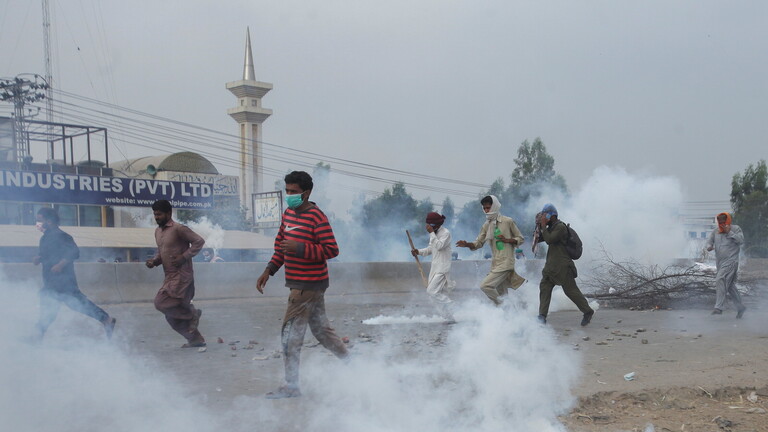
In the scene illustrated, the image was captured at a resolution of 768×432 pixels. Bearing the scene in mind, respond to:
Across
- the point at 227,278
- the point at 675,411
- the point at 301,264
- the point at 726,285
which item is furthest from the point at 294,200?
the point at 227,278

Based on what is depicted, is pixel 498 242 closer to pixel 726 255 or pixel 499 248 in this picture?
pixel 499 248

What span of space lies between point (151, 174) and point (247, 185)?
35214mm

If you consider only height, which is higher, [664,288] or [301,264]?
[301,264]

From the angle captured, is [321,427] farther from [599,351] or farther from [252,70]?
[252,70]

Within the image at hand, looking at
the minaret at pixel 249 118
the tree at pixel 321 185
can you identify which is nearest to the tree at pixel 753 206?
the tree at pixel 321 185

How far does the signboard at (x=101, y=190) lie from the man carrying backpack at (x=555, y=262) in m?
17.8

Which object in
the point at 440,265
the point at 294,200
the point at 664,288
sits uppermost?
the point at 294,200

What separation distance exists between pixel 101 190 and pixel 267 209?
2190cm

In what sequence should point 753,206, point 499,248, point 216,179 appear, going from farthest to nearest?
1. point 216,179
2. point 753,206
3. point 499,248

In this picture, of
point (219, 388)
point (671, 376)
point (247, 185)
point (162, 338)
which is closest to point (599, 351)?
point (671, 376)

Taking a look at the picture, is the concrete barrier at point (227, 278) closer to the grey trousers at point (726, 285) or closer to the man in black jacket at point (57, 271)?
the man in black jacket at point (57, 271)

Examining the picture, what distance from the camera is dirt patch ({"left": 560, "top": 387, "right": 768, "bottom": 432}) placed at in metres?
4.76

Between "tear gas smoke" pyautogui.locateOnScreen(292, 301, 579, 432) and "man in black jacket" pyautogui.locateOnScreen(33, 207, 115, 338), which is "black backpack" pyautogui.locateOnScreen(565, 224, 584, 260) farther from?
"man in black jacket" pyautogui.locateOnScreen(33, 207, 115, 338)

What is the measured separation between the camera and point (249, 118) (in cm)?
8956
